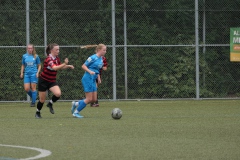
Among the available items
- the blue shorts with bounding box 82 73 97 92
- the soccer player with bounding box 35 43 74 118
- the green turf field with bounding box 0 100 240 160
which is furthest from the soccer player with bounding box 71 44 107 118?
the soccer player with bounding box 35 43 74 118

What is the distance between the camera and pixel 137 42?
81.6 feet

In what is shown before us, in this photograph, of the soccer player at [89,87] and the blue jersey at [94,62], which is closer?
the soccer player at [89,87]

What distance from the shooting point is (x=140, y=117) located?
644 inches

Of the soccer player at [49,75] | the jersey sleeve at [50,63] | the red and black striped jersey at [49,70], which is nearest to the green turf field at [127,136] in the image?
the soccer player at [49,75]

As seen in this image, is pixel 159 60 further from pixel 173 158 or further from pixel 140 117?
pixel 173 158

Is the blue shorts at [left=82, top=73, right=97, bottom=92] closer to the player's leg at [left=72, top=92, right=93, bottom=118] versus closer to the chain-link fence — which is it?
the player's leg at [left=72, top=92, right=93, bottom=118]

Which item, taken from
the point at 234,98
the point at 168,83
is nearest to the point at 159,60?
the point at 168,83

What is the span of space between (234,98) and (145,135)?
13.8 metres

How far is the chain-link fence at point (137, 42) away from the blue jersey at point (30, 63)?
2435mm

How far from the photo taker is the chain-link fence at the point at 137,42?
24.3 metres

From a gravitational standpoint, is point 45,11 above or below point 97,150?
above

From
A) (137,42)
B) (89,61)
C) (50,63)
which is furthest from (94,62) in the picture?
(137,42)

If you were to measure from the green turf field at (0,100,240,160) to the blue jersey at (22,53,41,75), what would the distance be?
4.26 metres

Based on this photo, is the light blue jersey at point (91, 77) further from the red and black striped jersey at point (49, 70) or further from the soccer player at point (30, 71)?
the soccer player at point (30, 71)
